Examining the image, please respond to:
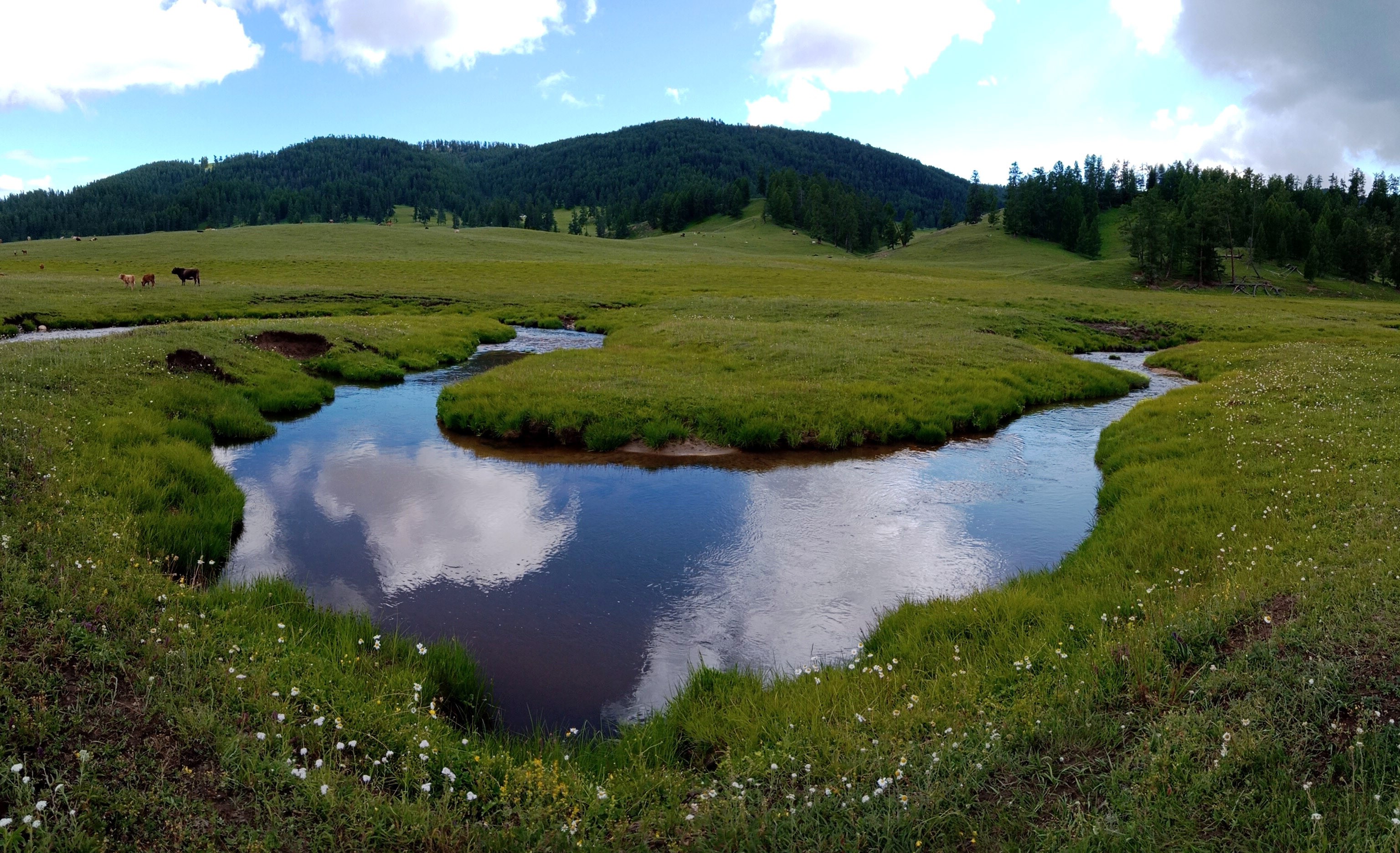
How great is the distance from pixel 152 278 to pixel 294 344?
32.2 meters

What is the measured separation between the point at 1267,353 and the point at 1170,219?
76.6 m

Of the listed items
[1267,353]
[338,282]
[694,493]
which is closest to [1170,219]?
[1267,353]

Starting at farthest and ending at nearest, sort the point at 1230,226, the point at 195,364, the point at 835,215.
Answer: the point at 835,215 → the point at 1230,226 → the point at 195,364

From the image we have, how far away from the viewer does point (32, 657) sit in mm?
5898

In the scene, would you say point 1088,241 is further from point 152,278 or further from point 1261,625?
point 1261,625

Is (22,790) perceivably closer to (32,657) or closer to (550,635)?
(32,657)

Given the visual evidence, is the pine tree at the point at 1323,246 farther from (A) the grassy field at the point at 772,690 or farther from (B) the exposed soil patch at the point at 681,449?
(B) the exposed soil patch at the point at 681,449

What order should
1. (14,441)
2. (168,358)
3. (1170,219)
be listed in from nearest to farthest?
(14,441), (168,358), (1170,219)

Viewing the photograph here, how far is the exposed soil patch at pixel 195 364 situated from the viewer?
20.7 m

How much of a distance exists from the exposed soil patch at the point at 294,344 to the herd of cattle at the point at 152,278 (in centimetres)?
3017

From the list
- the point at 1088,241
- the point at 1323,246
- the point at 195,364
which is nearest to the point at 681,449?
the point at 195,364

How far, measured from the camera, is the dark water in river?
876 centimetres

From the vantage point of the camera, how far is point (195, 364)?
70.3 feet

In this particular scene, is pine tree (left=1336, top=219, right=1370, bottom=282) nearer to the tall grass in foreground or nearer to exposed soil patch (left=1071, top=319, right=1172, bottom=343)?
exposed soil patch (left=1071, top=319, right=1172, bottom=343)
